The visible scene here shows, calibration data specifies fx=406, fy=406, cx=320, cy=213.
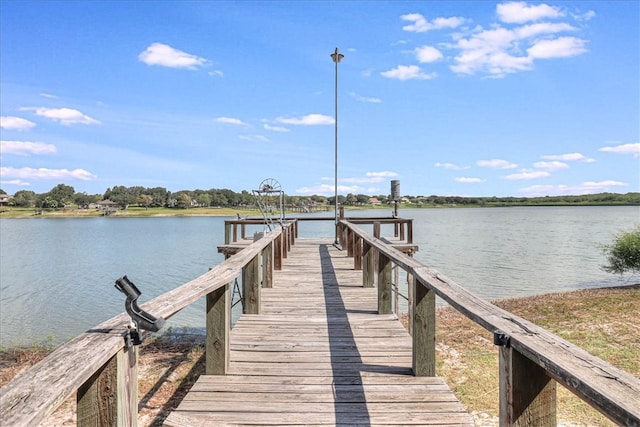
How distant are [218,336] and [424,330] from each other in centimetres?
165

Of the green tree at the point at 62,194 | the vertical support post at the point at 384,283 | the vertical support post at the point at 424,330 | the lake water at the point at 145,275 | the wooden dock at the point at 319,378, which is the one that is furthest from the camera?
the green tree at the point at 62,194

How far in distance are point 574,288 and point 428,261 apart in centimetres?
741

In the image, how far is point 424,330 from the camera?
10.4ft

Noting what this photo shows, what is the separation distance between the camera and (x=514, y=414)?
1.71 metres

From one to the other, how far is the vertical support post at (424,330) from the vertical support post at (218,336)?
4.99 ft

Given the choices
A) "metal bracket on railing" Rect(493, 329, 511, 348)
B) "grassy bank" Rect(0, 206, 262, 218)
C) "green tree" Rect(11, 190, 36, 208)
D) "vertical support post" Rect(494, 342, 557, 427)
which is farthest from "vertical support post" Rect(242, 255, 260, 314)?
"green tree" Rect(11, 190, 36, 208)

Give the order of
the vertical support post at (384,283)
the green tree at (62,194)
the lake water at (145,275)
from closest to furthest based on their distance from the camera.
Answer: the vertical support post at (384,283) → the lake water at (145,275) → the green tree at (62,194)

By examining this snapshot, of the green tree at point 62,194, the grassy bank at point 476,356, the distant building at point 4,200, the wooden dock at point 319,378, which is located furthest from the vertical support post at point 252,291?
the distant building at point 4,200

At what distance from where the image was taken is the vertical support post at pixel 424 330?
317cm

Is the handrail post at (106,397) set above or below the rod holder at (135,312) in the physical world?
below

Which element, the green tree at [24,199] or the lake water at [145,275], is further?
the green tree at [24,199]

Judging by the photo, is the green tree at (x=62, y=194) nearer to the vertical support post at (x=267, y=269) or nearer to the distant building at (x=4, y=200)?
the distant building at (x=4, y=200)

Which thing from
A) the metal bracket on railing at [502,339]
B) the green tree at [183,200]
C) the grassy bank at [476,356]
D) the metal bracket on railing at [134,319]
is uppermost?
the green tree at [183,200]

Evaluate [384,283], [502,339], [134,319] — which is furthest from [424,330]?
[134,319]
